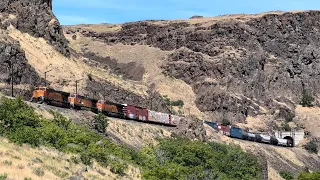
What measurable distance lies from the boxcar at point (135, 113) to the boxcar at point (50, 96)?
1276 cm

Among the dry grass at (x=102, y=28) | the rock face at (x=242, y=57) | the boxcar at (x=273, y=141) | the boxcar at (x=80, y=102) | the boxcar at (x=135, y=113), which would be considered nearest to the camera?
the boxcar at (x=80, y=102)

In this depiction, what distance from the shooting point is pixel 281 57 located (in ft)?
516

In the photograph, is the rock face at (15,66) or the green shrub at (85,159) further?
the rock face at (15,66)

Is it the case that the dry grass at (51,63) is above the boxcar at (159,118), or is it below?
above

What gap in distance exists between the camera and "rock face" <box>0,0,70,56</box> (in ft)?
306

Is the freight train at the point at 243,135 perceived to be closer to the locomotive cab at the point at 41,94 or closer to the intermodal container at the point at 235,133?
the intermodal container at the point at 235,133

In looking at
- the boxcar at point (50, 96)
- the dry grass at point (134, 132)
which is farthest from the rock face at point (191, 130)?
the boxcar at point (50, 96)

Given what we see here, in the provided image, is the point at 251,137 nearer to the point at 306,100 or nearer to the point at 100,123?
the point at 306,100

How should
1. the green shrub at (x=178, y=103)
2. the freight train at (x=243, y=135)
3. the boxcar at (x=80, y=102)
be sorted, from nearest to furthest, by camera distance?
the boxcar at (x=80, y=102), the freight train at (x=243, y=135), the green shrub at (x=178, y=103)

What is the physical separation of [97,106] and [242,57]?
7852cm

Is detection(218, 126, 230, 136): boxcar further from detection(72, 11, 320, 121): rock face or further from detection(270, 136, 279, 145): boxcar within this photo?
detection(72, 11, 320, 121): rock face

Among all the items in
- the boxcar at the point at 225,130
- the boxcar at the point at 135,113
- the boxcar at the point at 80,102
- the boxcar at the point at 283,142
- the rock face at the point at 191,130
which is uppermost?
the boxcar at the point at 80,102

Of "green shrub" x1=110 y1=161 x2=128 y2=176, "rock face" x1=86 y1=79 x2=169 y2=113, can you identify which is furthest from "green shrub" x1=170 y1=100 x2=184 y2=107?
"green shrub" x1=110 y1=161 x2=128 y2=176

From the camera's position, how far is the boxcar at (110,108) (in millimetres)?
73938
